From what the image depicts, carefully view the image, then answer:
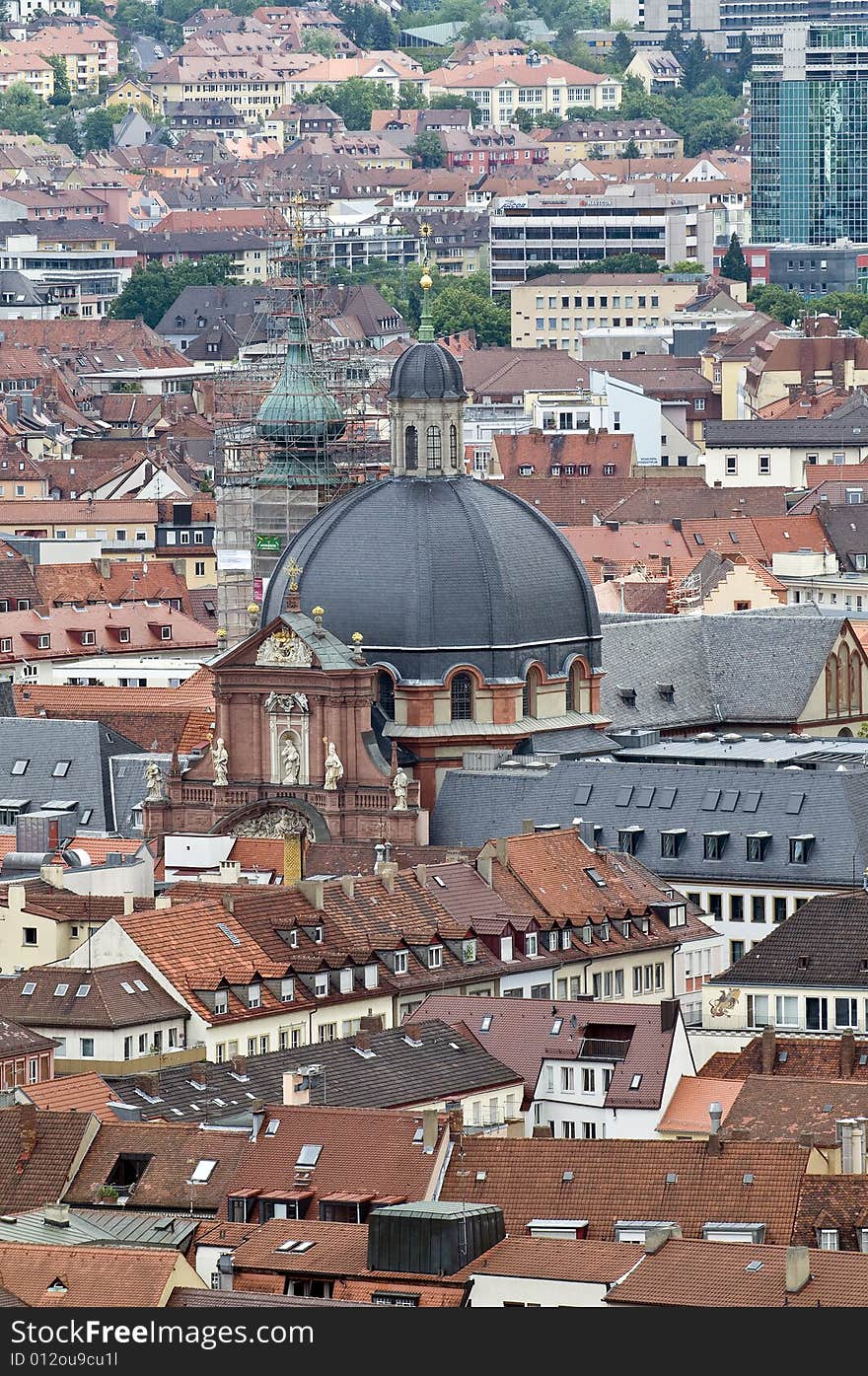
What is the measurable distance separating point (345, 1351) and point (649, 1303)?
16.8 meters

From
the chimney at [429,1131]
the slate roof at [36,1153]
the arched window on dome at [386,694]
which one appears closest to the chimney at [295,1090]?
the slate roof at [36,1153]

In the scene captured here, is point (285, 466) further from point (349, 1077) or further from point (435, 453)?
point (349, 1077)

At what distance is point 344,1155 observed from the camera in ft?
253

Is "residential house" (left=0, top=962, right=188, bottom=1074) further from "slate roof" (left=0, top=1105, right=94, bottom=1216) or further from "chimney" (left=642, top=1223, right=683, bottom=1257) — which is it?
"chimney" (left=642, top=1223, right=683, bottom=1257)

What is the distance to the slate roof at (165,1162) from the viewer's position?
77438 millimetres

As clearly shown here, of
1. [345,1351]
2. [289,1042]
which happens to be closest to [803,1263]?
[345,1351]

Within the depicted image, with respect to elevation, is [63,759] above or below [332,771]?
below

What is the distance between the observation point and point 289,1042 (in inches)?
3893

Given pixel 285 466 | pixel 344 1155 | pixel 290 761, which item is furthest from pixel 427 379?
pixel 344 1155

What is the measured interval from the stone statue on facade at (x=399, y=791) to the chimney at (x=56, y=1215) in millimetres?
50793

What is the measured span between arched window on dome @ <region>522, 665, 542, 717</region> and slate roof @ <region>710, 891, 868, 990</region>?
24.9 meters

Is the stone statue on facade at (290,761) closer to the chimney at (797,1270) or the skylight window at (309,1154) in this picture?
the skylight window at (309,1154)

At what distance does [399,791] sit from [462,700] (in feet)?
20.0

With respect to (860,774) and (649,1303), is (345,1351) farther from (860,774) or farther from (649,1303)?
(860,774)
